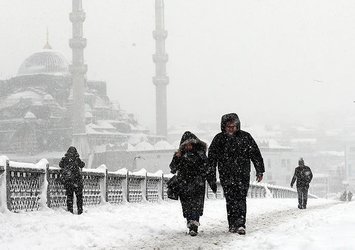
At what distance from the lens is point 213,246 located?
6055mm

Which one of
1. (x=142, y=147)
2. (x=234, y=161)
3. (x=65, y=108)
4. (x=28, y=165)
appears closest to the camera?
(x=234, y=161)

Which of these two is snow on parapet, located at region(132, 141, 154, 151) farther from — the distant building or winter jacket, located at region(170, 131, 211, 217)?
winter jacket, located at region(170, 131, 211, 217)

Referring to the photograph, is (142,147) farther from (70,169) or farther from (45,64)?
(70,169)

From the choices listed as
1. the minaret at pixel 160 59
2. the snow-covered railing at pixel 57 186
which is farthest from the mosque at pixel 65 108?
the snow-covered railing at pixel 57 186

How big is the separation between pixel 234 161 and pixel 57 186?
478 centimetres

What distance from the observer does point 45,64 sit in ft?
343

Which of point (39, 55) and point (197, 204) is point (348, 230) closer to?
point (197, 204)

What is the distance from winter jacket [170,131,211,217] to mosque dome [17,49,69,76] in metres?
97.6

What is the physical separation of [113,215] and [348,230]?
203 inches

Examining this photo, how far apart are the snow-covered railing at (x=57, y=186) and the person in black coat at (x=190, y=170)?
9.89ft

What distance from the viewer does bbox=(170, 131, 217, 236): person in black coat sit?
7438 mm

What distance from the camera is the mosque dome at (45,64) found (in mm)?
103812

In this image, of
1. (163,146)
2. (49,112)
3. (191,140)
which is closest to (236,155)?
(191,140)

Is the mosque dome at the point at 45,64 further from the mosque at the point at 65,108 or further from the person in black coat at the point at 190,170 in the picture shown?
the person in black coat at the point at 190,170
